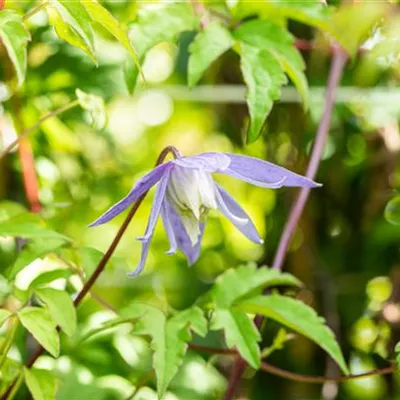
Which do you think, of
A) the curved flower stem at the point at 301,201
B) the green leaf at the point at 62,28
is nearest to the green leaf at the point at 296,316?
the curved flower stem at the point at 301,201

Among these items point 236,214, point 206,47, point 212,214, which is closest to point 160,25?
point 206,47

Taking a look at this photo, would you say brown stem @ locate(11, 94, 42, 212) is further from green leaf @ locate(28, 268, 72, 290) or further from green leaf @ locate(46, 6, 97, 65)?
green leaf @ locate(46, 6, 97, 65)

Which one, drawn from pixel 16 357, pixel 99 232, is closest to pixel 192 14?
pixel 16 357

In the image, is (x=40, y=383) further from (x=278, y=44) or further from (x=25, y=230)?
(x=278, y=44)

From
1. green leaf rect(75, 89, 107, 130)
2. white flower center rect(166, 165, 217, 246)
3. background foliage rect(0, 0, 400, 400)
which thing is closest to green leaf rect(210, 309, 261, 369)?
background foliage rect(0, 0, 400, 400)

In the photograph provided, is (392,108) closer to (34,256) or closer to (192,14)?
(192,14)

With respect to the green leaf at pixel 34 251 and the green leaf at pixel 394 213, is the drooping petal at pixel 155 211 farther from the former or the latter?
the green leaf at pixel 394 213
